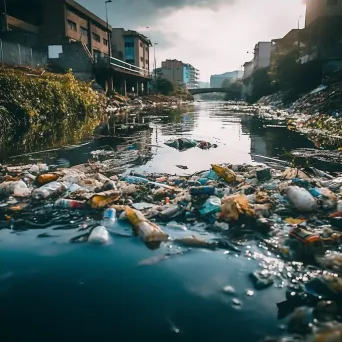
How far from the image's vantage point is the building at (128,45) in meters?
62.5

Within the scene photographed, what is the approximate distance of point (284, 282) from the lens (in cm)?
234

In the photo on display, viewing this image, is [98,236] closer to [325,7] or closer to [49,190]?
[49,190]

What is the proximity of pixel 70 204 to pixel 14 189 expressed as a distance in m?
1.06

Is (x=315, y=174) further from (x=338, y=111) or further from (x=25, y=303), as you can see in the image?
(x=338, y=111)

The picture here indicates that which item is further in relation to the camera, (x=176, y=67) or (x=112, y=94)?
(x=176, y=67)

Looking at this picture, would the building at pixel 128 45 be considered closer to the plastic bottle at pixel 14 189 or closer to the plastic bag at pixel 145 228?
the plastic bottle at pixel 14 189

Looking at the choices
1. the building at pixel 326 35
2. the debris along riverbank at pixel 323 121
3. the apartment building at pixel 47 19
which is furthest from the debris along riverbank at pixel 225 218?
the apartment building at pixel 47 19

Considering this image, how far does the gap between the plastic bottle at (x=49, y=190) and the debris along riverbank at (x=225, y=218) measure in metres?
0.01

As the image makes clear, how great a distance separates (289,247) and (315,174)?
284 centimetres

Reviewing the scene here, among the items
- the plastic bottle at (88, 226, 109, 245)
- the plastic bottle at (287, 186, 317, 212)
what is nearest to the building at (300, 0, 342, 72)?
the plastic bottle at (287, 186, 317, 212)

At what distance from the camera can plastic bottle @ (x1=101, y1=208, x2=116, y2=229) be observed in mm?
3375

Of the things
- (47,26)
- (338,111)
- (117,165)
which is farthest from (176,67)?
(117,165)

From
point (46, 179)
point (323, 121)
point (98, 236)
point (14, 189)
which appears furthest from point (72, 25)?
point (98, 236)

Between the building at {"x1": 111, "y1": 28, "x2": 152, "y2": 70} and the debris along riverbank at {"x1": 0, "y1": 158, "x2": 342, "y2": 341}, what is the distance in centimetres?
6147
